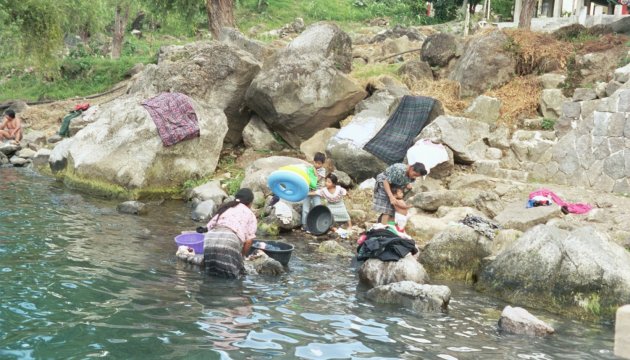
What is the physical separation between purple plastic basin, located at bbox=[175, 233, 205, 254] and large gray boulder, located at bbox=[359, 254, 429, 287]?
253 cm

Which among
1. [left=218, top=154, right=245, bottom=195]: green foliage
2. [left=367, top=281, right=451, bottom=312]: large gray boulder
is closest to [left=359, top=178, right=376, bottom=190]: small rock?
[left=218, top=154, right=245, bottom=195]: green foliage

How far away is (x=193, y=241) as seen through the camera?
33.8 ft

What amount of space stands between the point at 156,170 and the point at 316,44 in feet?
24.1

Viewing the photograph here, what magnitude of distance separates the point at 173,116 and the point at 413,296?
10265 mm

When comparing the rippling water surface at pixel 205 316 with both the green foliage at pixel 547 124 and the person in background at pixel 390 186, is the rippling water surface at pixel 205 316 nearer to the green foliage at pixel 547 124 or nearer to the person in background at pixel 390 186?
the person in background at pixel 390 186

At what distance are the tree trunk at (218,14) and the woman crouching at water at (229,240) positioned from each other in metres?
16.8

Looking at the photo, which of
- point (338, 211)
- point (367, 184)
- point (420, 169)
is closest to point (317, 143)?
point (367, 184)

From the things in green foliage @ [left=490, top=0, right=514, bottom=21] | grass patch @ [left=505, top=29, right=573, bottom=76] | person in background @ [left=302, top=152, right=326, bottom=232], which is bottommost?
person in background @ [left=302, top=152, right=326, bottom=232]

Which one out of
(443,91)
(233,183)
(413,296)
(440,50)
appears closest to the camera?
(413,296)

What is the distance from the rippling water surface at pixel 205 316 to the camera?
21.1 feet

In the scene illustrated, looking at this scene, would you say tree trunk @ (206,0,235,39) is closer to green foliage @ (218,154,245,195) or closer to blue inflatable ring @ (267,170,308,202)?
green foliage @ (218,154,245,195)

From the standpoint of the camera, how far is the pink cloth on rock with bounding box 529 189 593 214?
13234 millimetres

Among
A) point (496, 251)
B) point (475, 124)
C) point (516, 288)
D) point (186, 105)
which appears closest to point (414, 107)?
point (475, 124)

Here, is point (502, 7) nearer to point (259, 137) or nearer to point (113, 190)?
point (259, 137)
